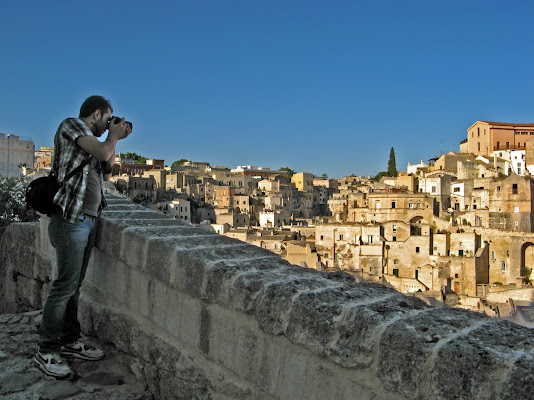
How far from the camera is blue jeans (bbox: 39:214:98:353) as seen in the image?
2.99m

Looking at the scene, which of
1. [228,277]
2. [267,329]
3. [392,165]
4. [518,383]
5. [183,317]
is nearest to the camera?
[518,383]

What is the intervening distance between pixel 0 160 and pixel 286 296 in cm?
4549

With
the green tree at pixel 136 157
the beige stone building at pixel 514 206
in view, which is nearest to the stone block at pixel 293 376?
the beige stone building at pixel 514 206

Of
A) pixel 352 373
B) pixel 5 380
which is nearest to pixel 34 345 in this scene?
pixel 5 380

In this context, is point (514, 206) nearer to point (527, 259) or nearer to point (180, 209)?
point (527, 259)

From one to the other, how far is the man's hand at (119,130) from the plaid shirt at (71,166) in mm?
151

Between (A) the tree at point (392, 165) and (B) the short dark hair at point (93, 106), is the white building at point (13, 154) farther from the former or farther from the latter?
(A) the tree at point (392, 165)

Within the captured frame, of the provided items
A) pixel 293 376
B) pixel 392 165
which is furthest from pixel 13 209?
pixel 392 165

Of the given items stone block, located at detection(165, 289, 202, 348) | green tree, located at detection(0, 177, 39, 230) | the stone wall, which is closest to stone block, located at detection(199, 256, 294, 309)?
the stone wall

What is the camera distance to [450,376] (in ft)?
5.14

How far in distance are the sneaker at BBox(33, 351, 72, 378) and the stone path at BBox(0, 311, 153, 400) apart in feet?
0.12

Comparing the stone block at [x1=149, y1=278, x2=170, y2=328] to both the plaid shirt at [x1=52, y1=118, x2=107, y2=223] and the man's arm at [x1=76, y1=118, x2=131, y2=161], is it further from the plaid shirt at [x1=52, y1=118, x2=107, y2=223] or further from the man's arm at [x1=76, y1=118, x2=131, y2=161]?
the man's arm at [x1=76, y1=118, x2=131, y2=161]

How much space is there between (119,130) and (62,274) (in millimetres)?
1026

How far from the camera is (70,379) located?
2.83 m
